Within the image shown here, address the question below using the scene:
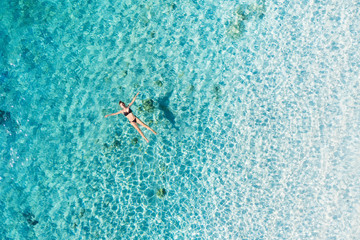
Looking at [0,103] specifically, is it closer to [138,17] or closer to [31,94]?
[31,94]

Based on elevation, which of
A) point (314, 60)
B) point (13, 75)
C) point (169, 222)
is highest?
point (13, 75)

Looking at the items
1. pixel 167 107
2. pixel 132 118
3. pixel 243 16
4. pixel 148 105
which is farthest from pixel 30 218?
pixel 243 16

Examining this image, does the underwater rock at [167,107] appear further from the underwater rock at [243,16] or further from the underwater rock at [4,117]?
the underwater rock at [4,117]

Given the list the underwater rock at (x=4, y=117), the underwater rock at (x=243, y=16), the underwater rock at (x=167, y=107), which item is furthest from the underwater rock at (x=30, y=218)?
the underwater rock at (x=243, y=16)

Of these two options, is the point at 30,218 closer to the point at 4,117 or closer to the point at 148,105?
the point at 4,117

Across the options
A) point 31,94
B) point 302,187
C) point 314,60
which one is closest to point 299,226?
point 302,187

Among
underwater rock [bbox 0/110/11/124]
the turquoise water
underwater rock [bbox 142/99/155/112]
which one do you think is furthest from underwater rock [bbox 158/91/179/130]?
underwater rock [bbox 0/110/11/124]
